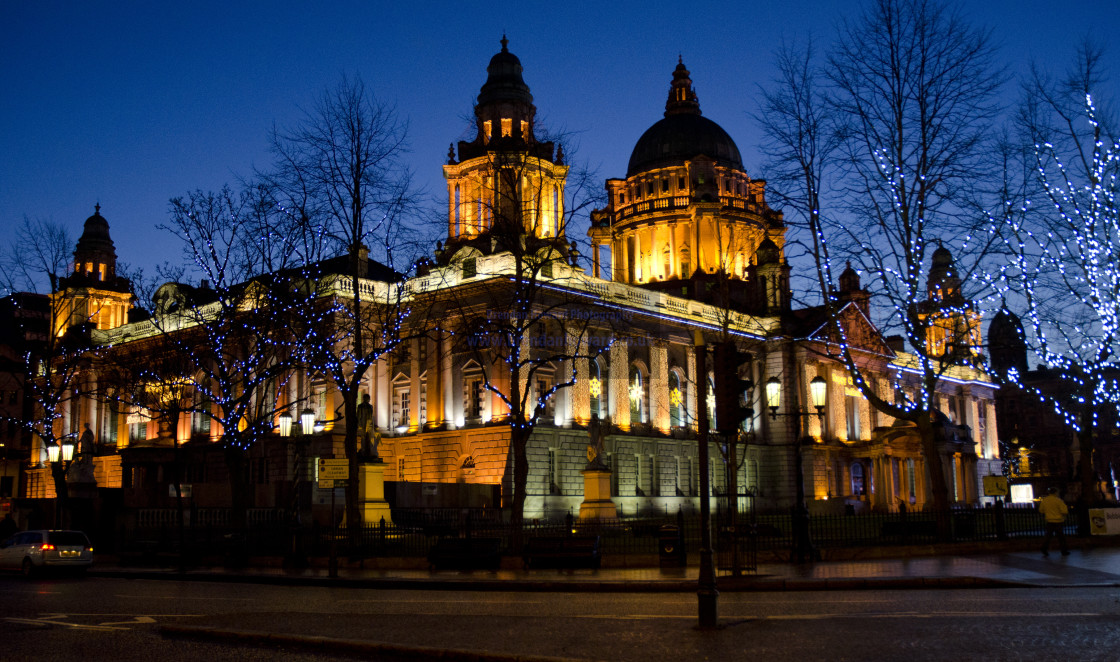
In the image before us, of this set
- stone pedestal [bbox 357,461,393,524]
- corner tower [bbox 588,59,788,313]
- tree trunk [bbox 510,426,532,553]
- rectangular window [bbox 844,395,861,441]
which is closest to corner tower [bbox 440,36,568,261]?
corner tower [bbox 588,59,788,313]

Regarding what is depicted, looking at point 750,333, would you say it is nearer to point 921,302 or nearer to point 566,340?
point 566,340

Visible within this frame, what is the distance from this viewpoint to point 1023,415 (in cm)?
12756

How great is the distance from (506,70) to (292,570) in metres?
41.8

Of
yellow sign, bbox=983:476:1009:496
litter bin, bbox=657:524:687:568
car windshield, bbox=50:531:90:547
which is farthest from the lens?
yellow sign, bbox=983:476:1009:496

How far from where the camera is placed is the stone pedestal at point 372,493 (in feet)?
122

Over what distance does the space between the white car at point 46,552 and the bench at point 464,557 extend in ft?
33.1

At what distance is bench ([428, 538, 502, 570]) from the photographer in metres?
26.8

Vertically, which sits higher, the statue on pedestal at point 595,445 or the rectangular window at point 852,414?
the rectangular window at point 852,414

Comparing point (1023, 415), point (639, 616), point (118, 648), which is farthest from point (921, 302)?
point (1023, 415)

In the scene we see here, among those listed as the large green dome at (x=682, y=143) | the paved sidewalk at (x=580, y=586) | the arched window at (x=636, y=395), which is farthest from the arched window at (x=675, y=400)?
the paved sidewalk at (x=580, y=586)

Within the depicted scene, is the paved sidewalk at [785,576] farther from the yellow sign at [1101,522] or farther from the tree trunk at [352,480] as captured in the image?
the yellow sign at [1101,522]

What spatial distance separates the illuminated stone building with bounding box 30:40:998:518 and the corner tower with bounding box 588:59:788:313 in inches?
6.7

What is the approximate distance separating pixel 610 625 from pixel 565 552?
1233cm

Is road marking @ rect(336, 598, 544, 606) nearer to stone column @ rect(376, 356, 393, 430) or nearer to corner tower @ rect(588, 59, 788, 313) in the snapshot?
stone column @ rect(376, 356, 393, 430)
